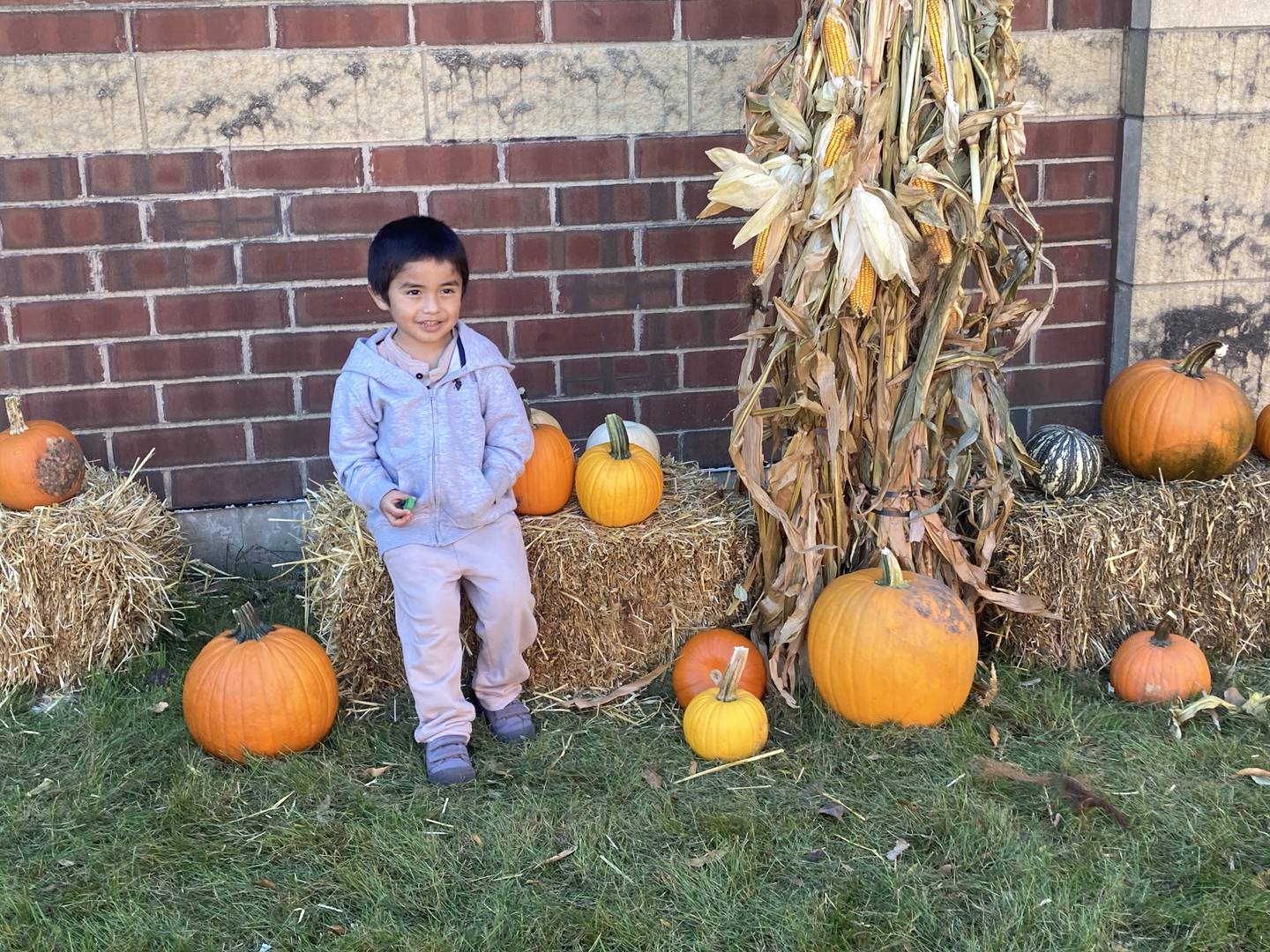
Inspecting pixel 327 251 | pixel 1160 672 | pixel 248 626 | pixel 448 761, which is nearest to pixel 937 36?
pixel 1160 672

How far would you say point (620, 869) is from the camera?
A: 10.0 ft

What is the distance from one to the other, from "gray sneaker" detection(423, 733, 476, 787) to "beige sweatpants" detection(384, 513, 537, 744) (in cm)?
3

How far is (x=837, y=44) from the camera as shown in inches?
132

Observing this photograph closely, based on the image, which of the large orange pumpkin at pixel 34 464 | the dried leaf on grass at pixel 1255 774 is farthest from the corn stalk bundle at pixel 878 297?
the large orange pumpkin at pixel 34 464

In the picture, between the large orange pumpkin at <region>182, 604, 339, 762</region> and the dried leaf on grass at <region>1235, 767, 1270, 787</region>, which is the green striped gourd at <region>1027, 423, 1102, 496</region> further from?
the large orange pumpkin at <region>182, 604, 339, 762</region>

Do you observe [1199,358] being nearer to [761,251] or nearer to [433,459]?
[761,251]

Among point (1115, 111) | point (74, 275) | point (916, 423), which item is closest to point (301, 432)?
point (74, 275)

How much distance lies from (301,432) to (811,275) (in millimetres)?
2223

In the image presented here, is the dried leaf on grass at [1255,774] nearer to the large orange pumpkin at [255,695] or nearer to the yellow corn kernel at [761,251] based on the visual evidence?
the yellow corn kernel at [761,251]

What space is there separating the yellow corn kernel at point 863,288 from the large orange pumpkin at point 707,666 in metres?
1.15

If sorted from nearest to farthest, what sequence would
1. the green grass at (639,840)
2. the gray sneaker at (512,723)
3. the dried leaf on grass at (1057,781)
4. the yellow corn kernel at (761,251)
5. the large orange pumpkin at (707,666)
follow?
1. the green grass at (639,840)
2. the dried leaf on grass at (1057,781)
3. the yellow corn kernel at (761,251)
4. the gray sneaker at (512,723)
5. the large orange pumpkin at (707,666)

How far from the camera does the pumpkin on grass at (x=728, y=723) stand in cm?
354

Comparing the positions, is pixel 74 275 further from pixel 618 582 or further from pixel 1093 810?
pixel 1093 810

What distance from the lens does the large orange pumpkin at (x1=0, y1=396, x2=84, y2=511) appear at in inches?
159
